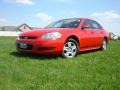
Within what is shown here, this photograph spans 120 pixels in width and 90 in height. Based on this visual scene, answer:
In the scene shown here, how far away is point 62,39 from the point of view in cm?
823

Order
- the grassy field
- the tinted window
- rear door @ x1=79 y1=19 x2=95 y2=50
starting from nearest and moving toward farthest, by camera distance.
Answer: the grassy field, rear door @ x1=79 y1=19 x2=95 y2=50, the tinted window

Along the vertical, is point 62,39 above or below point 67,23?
below

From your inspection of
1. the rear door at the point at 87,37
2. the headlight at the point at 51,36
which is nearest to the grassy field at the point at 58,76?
the headlight at the point at 51,36

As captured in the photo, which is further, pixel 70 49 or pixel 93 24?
pixel 93 24

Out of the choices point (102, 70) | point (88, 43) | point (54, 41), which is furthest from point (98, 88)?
point (88, 43)

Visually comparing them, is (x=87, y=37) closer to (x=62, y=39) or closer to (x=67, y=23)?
(x=67, y=23)

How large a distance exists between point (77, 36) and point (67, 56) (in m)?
0.81

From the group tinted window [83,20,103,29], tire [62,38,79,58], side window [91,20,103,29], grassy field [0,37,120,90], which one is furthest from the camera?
side window [91,20,103,29]

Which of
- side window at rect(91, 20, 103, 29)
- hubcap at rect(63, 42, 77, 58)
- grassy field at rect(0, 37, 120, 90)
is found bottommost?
grassy field at rect(0, 37, 120, 90)

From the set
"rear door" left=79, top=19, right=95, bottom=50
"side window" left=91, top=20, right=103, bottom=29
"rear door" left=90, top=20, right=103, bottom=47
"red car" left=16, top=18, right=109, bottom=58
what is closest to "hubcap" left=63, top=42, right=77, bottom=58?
"red car" left=16, top=18, right=109, bottom=58

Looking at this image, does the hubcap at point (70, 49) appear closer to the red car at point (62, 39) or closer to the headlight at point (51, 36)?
the red car at point (62, 39)

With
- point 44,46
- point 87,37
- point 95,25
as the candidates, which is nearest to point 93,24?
point 95,25

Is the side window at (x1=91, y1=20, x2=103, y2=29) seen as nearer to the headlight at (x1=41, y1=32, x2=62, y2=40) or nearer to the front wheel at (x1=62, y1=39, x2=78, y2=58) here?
the front wheel at (x1=62, y1=39, x2=78, y2=58)

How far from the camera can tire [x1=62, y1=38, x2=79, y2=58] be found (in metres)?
8.53
